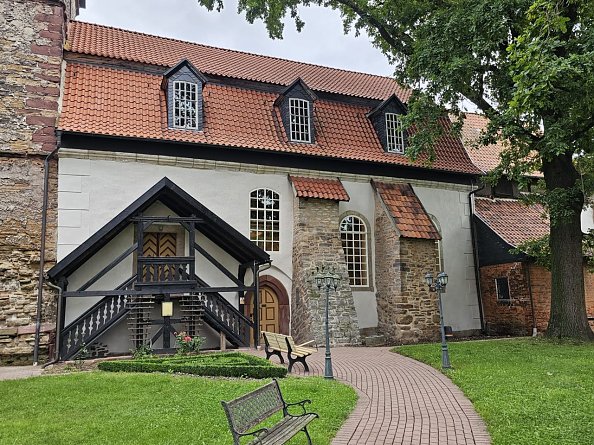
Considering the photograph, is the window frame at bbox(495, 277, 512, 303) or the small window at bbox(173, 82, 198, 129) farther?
the window frame at bbox(495, 277, 512, 303)

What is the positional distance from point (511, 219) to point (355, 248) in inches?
283

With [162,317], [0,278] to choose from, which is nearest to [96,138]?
[0,278]

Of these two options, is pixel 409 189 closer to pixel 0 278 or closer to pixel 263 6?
pixel 263 6

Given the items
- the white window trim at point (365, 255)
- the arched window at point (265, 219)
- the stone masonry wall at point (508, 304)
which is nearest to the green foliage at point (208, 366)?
the arched window at point (265, 219)

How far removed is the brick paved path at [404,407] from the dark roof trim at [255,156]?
294 inches

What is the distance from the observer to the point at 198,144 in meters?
15.2

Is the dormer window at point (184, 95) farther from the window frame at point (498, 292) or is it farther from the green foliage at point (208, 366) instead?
the window frame at point (498, 292)

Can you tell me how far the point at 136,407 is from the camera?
23.4 ft

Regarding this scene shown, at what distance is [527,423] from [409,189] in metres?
13.0

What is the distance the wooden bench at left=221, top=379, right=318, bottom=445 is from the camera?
449cm

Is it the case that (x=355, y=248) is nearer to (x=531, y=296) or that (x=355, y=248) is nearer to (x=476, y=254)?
(x=476, y=254)

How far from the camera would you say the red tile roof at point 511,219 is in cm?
1891

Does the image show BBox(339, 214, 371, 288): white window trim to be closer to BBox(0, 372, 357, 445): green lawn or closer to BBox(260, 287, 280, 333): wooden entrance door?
BBox(260, 287, 280, 333): wooden entrance door

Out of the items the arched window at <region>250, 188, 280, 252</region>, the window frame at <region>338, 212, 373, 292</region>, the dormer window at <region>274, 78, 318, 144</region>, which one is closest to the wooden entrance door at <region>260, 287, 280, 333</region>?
the arched window at <region>250, 188, 280, 252</region>
